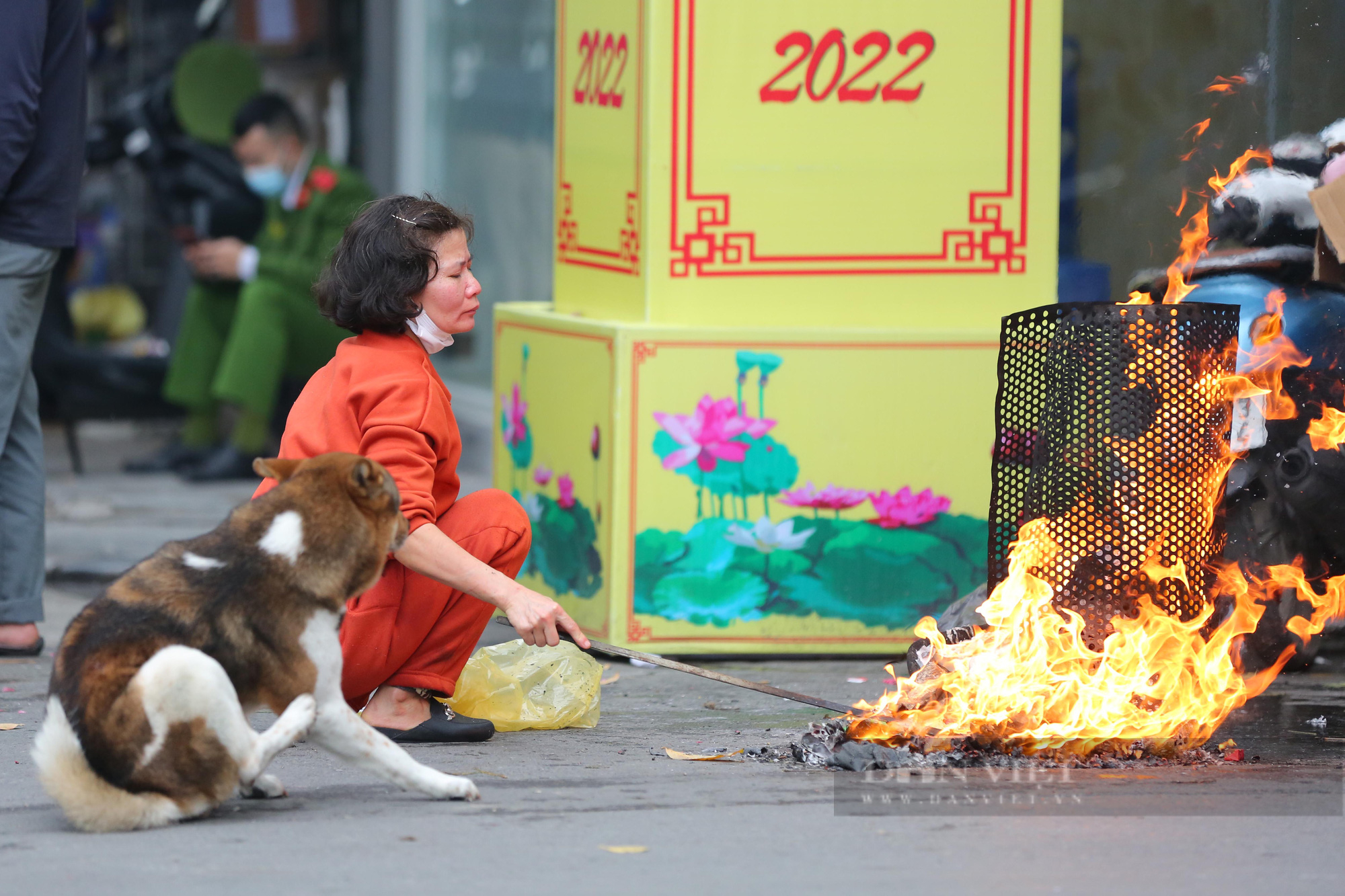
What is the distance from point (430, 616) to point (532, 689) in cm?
48

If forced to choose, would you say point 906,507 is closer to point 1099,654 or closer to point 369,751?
point 1099,654

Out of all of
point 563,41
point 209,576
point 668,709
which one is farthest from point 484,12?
point 209,576

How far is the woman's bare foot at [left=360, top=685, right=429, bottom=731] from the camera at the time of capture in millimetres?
4059

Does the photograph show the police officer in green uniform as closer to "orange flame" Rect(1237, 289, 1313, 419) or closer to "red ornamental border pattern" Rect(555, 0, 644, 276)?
"red ornamental border pattern" Rect(555, 0, 644, 276)

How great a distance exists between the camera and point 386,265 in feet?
12.6

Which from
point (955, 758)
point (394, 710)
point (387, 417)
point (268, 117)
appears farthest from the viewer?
point (268, 117)

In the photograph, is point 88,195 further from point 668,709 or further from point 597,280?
point 668,709

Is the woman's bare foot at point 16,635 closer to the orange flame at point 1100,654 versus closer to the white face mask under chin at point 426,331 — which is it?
the white face mask under chin at point 426,331

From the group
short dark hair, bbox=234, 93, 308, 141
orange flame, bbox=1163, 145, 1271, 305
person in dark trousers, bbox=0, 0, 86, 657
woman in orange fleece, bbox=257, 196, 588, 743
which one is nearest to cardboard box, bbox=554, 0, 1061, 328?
orange flame, bbox=1163, 145, 1271, 305

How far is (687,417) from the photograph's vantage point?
5027mm

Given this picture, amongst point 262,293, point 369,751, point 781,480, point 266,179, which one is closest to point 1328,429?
point 781,480

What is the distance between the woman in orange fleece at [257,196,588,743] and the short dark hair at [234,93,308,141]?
4870 millimetres

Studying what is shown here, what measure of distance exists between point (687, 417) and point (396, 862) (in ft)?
6.96

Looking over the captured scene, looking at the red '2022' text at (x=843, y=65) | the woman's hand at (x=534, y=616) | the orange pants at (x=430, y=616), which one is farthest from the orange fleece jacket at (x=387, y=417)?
the red '2022' text at (x=843, y=65)
